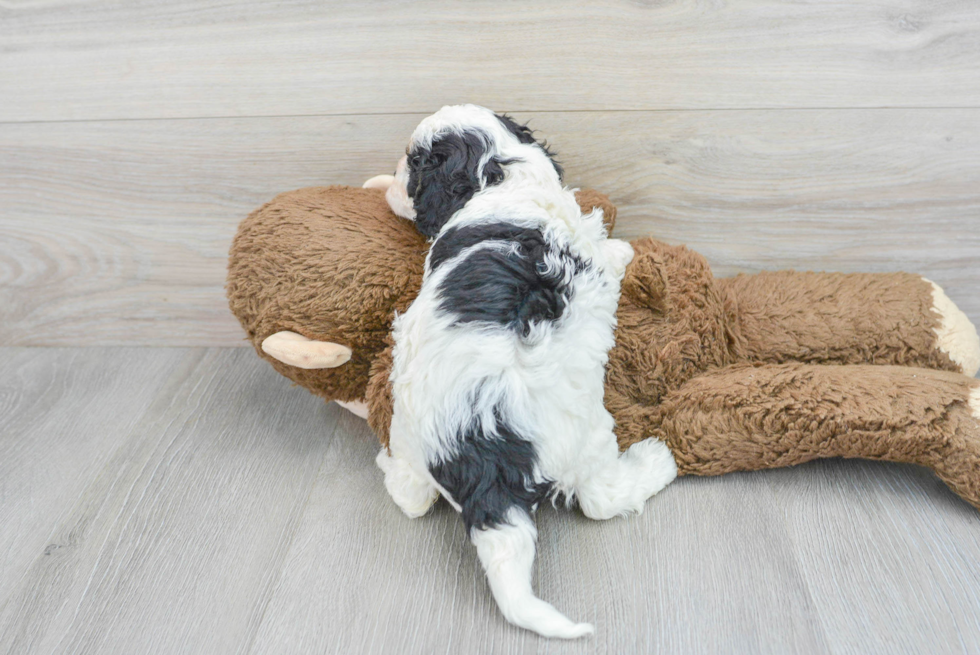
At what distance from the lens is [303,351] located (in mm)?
847

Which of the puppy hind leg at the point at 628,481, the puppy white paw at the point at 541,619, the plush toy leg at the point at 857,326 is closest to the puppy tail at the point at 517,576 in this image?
the puppy white paw at the point at 541,619

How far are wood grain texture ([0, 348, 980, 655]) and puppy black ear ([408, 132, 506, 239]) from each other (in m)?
0.38

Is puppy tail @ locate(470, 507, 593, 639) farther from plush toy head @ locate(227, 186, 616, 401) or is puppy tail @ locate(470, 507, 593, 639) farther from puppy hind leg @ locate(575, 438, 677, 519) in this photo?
plush toy head @ locate(227, 186, 616, 401)

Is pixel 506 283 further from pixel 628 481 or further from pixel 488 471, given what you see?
pixel 628 481

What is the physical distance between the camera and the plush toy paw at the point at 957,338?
916 millimetres

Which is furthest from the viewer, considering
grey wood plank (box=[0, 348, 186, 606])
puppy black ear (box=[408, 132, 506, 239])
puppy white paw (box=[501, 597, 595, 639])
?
grey wood plank (box=[0, 348, 186, 606])

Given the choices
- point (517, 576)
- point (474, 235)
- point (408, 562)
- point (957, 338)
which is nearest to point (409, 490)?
point (408, 562)

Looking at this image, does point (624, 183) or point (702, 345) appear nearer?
point (702, 345)

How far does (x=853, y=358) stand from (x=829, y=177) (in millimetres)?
270

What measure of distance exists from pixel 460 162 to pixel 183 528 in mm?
579

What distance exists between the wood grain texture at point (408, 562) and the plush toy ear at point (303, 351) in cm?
19

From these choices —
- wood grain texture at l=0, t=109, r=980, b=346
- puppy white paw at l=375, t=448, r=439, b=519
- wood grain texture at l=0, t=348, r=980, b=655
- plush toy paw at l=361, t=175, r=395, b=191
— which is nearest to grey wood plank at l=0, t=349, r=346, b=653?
wood grain texture at l=0, t=348, r=980, b=655

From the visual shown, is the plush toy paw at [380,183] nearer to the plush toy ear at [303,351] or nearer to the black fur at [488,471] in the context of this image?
the plush toy ear at [303,351]

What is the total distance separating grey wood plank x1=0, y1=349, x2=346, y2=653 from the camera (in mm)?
765
